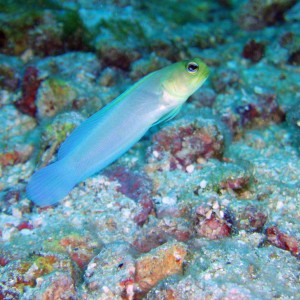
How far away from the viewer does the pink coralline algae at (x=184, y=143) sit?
12.3 ft

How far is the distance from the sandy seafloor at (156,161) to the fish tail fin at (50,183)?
0.33 m

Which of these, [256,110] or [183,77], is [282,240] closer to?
[183,77]

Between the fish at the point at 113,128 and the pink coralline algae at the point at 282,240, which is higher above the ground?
the fish at the point at 113,128

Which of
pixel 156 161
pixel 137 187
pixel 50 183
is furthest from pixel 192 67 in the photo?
pixel 50 183

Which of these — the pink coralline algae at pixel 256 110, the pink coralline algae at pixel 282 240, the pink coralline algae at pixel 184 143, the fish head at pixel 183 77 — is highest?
the fish head at pixel 183 77

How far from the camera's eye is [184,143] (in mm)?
3768

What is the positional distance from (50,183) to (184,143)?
5.05ft

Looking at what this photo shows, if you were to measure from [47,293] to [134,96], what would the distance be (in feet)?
5.56

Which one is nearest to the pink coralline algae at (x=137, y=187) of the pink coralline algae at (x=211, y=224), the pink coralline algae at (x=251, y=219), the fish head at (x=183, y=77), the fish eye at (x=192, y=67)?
the pink coralline algae at (x=211, y=224)

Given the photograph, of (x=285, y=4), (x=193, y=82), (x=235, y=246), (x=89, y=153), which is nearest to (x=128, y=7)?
(x=285, y=4)

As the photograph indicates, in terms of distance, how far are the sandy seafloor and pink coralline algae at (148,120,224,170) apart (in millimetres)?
12

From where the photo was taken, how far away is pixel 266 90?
494cm

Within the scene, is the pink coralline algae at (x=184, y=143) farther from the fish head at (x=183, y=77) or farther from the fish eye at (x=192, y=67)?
the fish eye at (x=192, y=67)

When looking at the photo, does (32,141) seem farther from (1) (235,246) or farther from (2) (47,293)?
(1) (235,246)
